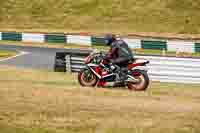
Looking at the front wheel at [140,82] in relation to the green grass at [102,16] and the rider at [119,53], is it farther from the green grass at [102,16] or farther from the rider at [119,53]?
the green grass at [102,16]

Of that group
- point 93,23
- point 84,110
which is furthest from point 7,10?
point 84,110

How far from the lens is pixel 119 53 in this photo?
16.1 m

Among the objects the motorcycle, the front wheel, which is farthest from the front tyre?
the front wheel

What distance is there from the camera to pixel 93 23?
50.4 m

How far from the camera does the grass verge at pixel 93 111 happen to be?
393 inches

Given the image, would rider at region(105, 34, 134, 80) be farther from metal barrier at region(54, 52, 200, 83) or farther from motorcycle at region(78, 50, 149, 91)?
metal barrier at region(54, 52, 200, 83)

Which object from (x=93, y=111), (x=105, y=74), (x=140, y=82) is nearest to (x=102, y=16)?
(x=105, y=74)

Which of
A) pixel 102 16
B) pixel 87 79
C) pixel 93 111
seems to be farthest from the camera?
pixel 102 16

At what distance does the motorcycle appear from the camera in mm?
16094

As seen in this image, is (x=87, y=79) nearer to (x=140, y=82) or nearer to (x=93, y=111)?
(x=140, y=82)

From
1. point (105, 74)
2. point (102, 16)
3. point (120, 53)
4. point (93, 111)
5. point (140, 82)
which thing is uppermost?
point (102, 16)

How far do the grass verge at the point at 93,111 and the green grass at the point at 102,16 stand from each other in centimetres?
3341

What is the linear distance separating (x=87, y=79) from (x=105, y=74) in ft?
A: 1.89

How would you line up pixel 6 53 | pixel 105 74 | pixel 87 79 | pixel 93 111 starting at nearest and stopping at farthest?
pixel 93 111 < pixel 105 74 < pixel 87 79 < pixel 6 53
